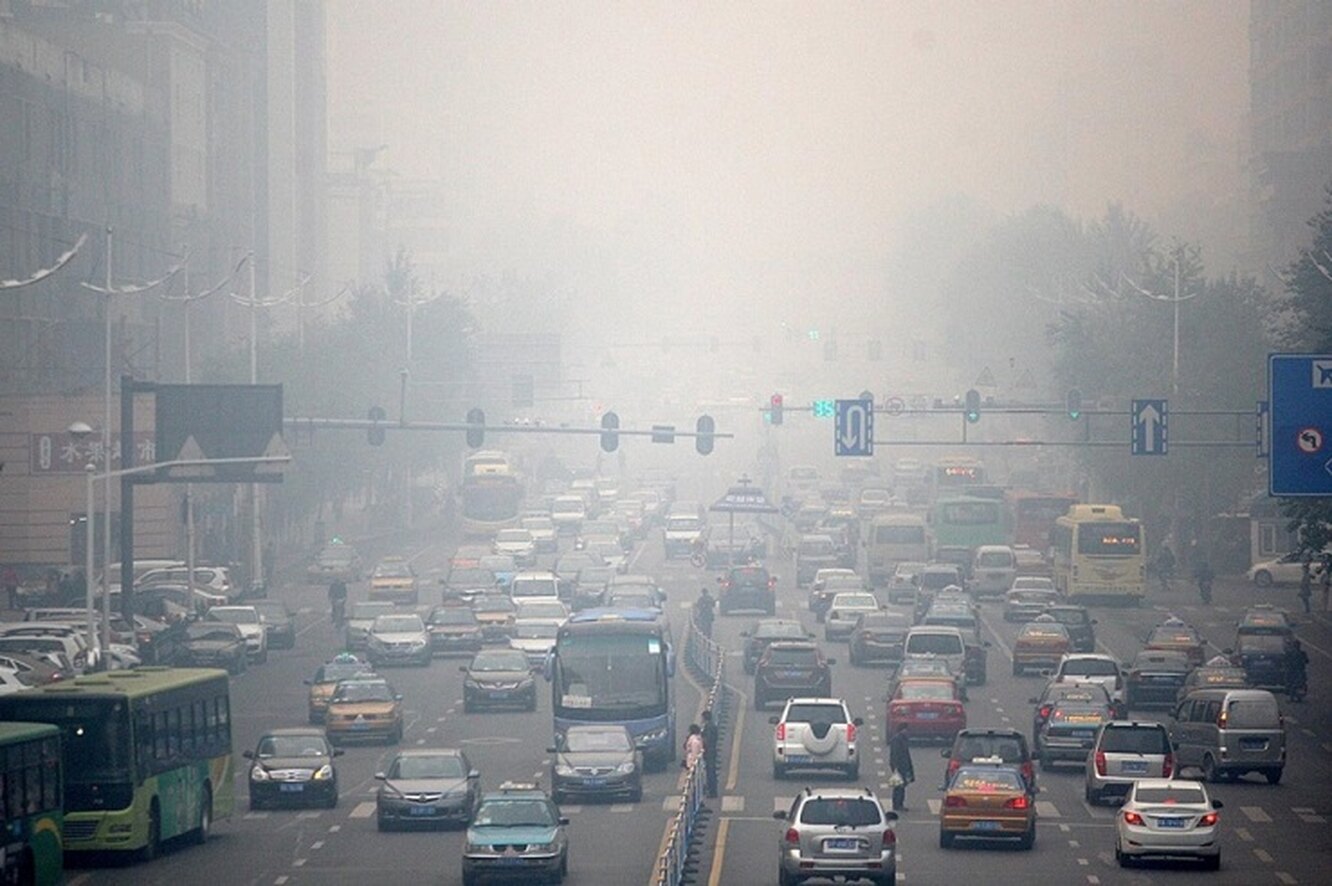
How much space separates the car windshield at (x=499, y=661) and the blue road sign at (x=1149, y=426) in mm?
22116

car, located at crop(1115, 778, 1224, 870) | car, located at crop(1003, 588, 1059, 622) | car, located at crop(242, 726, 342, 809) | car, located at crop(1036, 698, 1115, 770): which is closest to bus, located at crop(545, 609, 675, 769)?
car, located at crop(242, 726, 342, 809)

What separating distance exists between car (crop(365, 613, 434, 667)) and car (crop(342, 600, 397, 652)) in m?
0.58

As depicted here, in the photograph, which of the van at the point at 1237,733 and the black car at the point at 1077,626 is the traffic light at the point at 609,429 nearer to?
the black car at the point at 1077,626

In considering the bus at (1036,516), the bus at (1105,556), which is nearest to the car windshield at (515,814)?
the bus at (1105,556)

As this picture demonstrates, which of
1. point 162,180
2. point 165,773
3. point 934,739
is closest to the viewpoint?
point 165,773

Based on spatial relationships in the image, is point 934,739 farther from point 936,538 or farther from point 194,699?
point 936,538

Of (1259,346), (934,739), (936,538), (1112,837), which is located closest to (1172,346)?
(1259,346)

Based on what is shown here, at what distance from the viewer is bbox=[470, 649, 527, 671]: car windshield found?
58.6 m

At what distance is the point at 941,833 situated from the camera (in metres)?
37.8

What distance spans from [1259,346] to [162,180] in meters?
56.9

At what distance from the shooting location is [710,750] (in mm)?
43188

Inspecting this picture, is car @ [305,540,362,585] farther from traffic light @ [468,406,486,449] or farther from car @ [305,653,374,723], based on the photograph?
car @ [305,653,374,723]

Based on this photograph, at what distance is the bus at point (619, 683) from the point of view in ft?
158

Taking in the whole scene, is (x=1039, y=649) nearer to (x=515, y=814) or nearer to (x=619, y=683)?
(x=619, y=683)
